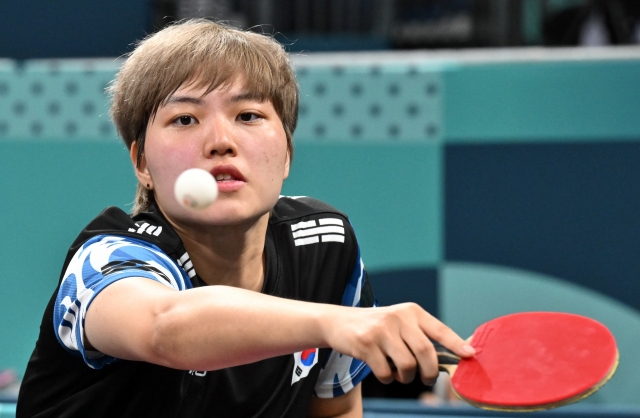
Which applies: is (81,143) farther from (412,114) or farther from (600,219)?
(600,219)

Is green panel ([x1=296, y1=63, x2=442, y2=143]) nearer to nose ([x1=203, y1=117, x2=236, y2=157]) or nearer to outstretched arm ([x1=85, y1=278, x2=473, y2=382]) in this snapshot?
nose ([x1=203, y1=117, x2=236, y2=157])

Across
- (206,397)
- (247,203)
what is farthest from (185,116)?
(206,397)

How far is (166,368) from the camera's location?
161 cm

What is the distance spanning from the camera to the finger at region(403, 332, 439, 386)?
3.59 feet

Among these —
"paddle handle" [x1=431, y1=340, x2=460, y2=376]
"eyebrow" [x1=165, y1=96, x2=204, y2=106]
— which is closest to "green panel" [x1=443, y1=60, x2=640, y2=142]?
"eyebrow" [x1=165, y1=96, x2=204, y2=106]

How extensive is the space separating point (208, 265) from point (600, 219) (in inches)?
107

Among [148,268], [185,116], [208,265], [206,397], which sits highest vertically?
[185,116]

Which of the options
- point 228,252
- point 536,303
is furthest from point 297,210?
point 536,303

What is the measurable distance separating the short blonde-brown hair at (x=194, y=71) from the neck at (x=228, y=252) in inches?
8.2

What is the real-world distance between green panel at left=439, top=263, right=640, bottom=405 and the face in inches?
98.4

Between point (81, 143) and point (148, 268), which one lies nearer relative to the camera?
point (148, 268)

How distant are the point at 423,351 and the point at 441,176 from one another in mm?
3011

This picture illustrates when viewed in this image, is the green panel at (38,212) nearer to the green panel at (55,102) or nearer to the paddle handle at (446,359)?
the green panel at (55,102)

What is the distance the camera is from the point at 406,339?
110cm
